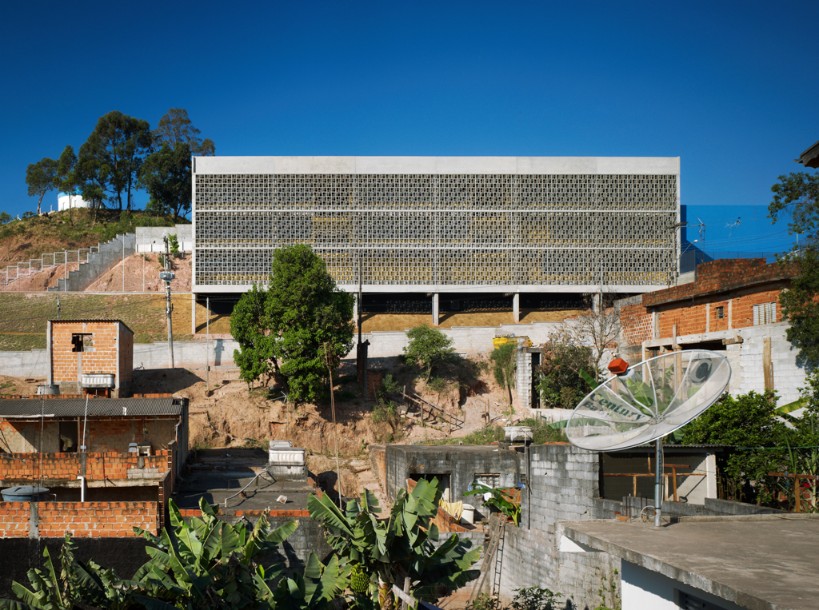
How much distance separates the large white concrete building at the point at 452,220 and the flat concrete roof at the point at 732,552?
38337mm

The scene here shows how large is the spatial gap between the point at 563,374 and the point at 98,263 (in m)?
33.9

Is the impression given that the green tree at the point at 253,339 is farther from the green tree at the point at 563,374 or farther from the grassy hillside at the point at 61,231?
the grassy hillside at the point at 61,231

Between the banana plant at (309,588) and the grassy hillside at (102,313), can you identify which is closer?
the banana plant at (309,588)

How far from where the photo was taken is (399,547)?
534 inches

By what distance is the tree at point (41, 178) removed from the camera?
72062mm

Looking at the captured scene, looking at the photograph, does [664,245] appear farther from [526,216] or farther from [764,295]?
[764,295]

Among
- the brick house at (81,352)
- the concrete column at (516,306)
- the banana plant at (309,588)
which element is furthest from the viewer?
the concrete column at (516,306)

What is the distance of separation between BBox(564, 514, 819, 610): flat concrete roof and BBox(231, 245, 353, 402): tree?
24.4 m

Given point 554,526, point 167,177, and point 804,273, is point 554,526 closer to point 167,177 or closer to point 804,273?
point 804,273

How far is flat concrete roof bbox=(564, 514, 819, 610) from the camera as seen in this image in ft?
21.0

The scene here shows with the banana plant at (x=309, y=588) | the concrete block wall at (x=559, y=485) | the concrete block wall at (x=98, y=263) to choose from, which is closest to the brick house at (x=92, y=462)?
the banana plant at (x=309, y=588)

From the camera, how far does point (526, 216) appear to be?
4834cm

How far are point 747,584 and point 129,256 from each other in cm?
5590

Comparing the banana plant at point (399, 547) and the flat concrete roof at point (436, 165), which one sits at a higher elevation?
the flat concrete roof at point (436, 165)
